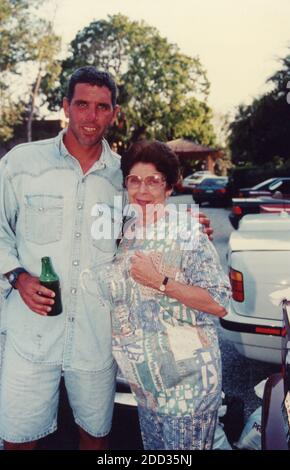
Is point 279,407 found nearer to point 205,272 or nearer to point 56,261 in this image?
point 205,272

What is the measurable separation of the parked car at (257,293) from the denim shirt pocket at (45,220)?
1.74 meters

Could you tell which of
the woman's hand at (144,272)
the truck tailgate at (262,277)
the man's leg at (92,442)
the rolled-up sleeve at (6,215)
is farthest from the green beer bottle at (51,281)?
the truck tailgate at (262,277)

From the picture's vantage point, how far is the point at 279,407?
2041mm

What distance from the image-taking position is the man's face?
2104 mm

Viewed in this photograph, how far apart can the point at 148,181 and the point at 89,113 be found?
1.30 ft

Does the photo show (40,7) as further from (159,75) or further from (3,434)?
(3,434)

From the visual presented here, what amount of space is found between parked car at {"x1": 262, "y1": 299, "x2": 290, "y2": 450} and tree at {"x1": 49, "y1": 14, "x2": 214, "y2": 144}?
99.3 feet

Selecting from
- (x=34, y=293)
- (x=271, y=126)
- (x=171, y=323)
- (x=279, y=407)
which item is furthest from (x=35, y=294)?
(x=271, y=126)

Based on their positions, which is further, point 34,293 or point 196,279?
point 34,293

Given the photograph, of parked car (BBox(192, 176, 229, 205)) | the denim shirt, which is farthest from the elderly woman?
parked car (BBox(192, 176, 229, 205))

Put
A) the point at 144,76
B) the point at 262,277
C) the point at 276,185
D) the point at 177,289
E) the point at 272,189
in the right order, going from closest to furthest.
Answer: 1. the point at 177,289
2. the point at 262,277
3. the point at 272,189
4. the point at 276,185
5. the point at 144,76

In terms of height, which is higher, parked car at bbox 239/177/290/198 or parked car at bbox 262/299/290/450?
parked car at bbox 239/177/290/198

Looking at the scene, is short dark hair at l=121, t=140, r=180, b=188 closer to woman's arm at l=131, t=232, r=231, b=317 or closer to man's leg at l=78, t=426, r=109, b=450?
woman's arm at l=131, t=232, r=231, b=317

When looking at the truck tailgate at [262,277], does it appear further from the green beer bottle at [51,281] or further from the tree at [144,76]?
the tree at [144,76]
